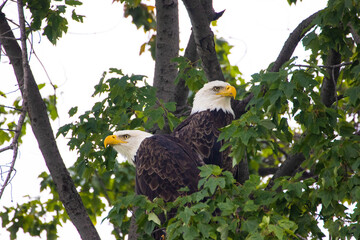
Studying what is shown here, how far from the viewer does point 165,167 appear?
5934mm

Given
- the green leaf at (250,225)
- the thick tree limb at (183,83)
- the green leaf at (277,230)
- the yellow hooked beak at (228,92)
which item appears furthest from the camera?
the thick tree limb at (183,83)

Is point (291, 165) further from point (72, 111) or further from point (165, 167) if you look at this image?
point (72, 111)

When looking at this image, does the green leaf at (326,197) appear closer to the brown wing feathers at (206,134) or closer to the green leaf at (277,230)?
the green leaf at (277,230)

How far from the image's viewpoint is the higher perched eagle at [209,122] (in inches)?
248

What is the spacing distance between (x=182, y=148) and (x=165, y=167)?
0.90 feet

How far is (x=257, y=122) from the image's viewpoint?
4426 millimetres

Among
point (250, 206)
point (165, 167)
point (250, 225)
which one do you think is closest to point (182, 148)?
point (165, 167)

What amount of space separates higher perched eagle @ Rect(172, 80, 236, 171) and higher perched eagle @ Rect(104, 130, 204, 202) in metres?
0.19

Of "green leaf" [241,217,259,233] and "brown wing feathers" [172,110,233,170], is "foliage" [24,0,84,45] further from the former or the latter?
"green leaf" [241,217,259,233]

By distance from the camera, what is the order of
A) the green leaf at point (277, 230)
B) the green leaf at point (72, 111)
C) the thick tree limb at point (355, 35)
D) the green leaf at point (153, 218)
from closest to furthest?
the green leaf at point (277, 230), the green leaf at point (153, 218), the thick tree limb at point (355, 35), the green leaf at point (72, 111)

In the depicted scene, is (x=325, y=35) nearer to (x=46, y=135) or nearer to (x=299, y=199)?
(x=299, y=199)

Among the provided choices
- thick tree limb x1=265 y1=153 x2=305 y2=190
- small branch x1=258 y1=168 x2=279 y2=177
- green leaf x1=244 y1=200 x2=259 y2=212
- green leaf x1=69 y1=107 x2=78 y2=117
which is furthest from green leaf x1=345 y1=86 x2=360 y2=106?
small branch x1=258 y1=168 x2=279 y2=177

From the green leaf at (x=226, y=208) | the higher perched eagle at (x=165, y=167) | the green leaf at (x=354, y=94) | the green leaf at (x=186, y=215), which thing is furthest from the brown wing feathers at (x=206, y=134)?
the green leaf at (x=186, y=215)

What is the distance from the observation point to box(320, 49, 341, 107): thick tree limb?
18.4ft
